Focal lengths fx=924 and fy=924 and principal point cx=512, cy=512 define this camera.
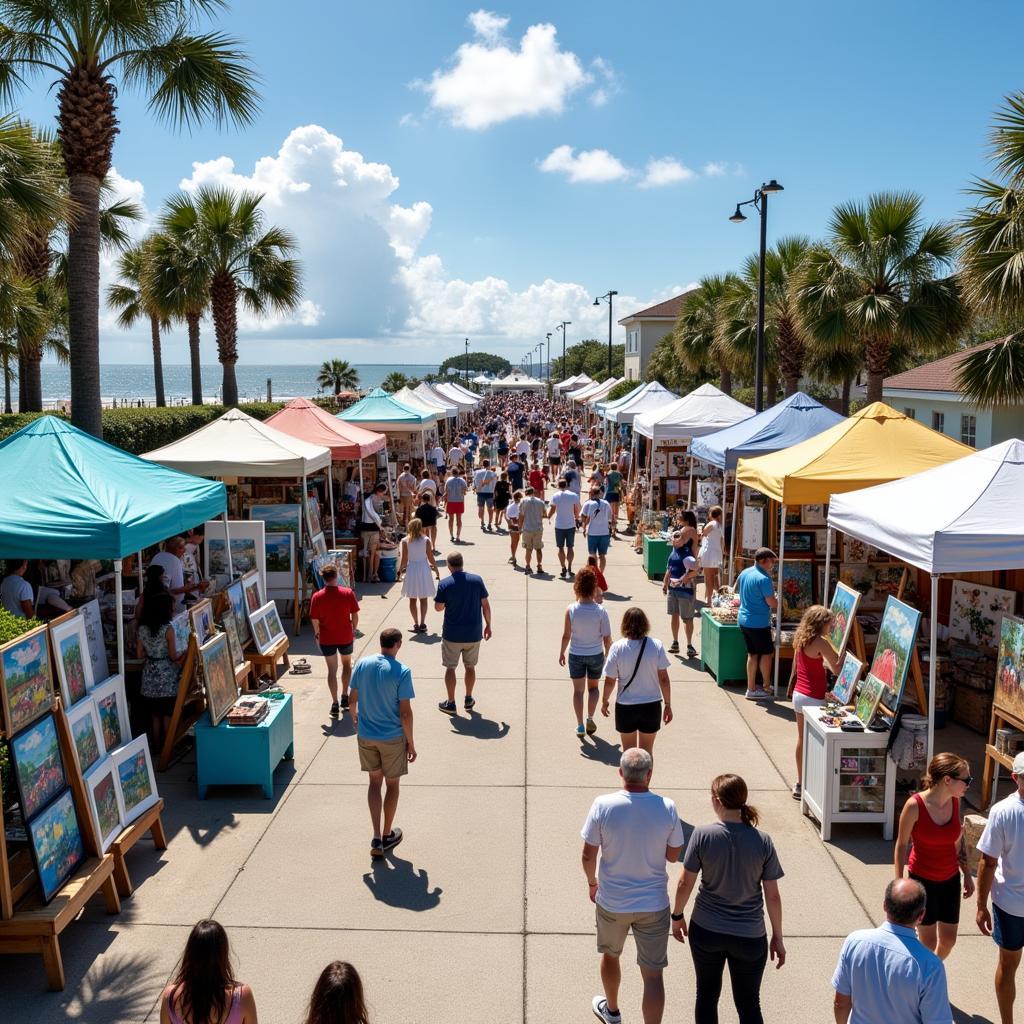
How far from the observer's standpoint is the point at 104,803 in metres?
5.95

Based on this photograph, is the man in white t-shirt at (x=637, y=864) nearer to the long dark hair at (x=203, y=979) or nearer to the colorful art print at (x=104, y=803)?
the long dark hair at (x=203, y=979)

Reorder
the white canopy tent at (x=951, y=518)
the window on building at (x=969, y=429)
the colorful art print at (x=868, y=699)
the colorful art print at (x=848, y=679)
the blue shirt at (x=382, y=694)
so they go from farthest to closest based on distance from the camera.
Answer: the window on building at (x=969, y=429) → the colorful art print at (x=848, y=679) → the colorful art print at (x=868, y=699) → the white canopy tent at (x=951, y=518) → the blue shirt at (x=382, y=694)

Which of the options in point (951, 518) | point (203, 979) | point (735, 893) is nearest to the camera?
point (203, 979)

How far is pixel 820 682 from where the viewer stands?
24.3 feet

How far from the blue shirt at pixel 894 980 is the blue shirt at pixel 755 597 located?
228 inches

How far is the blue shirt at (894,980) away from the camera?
11.2 ft

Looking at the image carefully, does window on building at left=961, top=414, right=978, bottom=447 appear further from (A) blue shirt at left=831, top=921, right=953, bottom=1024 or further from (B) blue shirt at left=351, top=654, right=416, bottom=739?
(A) blue shirt at left=831, top=921, right=953, bottom=1024

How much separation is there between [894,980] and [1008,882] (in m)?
1.46

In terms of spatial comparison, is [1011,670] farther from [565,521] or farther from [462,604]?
[565,521]

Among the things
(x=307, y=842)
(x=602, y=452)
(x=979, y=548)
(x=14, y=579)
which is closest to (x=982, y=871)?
(x=979, y=548)

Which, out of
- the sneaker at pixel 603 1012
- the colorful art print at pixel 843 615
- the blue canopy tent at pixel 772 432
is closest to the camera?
the sneaker at pixel 603 1012

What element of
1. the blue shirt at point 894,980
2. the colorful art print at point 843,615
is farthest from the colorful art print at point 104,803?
the colorful art print at point 843,615

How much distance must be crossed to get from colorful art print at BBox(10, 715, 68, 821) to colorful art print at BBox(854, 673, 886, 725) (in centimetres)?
559

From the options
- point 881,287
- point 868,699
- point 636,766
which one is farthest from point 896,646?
point 881,287
